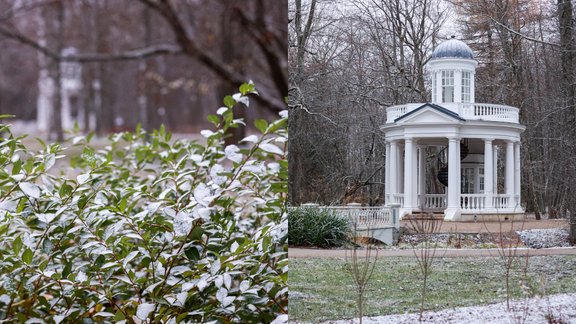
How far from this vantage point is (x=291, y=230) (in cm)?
263

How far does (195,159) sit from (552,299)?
60.9 inches

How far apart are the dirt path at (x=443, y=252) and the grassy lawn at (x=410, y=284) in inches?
0.7

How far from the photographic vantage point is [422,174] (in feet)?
8.38

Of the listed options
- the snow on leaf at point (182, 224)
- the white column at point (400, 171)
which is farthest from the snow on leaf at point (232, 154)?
the white column at point (400, 171)

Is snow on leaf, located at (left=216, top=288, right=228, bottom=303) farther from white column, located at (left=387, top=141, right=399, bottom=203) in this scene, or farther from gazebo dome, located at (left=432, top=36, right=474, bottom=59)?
gazebo dome, located at (left=432, top=36, right=474, bottom=59)

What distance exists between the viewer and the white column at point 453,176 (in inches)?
98.6

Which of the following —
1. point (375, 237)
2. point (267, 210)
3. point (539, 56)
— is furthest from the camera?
point (267, 210)

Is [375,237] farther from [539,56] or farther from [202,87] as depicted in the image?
[202,87]

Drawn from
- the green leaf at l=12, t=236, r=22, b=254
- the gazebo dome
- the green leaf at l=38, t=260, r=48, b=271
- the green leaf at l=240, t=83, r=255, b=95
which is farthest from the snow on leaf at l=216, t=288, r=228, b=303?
the gazebo dome

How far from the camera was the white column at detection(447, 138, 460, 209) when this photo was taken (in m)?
2.50

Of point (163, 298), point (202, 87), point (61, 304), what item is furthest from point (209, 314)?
point (202, 87)

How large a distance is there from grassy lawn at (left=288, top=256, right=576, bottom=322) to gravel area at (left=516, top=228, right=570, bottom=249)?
0.15ft

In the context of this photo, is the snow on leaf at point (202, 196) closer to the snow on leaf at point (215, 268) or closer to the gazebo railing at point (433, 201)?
the snow on leaf at point (215, 268)

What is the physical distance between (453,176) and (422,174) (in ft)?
0.34
